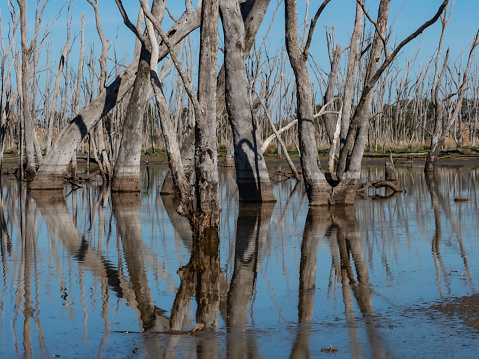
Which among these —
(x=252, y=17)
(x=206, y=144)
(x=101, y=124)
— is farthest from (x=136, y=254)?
(x=101, y=124)

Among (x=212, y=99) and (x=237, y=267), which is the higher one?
(x=212, y=99)

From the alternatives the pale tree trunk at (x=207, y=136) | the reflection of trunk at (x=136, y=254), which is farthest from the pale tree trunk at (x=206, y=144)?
the reflection of trunk at (x=136, y=254)

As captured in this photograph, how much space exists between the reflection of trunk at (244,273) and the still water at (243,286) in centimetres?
2

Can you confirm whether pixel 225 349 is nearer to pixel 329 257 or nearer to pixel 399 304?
pixel 399 304

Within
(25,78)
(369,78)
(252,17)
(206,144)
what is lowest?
(206,144)

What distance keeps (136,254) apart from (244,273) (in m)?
1.57

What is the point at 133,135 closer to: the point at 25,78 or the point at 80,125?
the point at 80,125

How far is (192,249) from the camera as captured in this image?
747 cm

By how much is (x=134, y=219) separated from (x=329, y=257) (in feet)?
14.5

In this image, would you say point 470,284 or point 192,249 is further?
point 192,249

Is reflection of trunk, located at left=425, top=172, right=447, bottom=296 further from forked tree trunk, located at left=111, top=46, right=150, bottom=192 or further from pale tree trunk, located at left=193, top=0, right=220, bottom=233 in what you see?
forked tree trunk, located at left=111, top=46, right=150, bottom=192

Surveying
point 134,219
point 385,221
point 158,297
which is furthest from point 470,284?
point 134,219

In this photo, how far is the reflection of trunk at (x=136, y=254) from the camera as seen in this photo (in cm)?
463

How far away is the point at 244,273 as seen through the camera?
6.18 m
